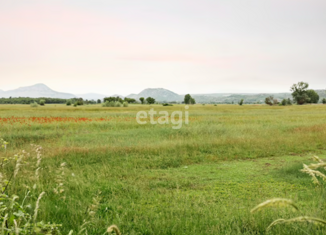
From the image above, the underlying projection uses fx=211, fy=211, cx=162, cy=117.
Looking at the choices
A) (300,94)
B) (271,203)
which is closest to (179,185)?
(271,203)

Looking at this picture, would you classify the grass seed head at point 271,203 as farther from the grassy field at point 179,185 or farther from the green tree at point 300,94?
the green tree at point 300,94

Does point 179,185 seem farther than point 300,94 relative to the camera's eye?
No

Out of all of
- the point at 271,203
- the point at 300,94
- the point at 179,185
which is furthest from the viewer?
the point at 300,94

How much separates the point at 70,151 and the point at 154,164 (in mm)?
4804

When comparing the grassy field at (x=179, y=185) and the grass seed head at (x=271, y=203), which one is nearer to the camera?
the grass seed head at (x=271, y=203)

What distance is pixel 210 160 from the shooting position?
11.5 metres

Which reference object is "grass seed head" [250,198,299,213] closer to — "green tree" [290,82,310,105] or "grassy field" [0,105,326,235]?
"grassy field" [0,105,326,235]

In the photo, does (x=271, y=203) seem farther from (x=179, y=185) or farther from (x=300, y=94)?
(x=300, y=94)

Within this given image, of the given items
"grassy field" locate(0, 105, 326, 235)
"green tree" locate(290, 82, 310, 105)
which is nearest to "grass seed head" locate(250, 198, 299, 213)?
"grassy field" locate(0, 105, 326, 235)

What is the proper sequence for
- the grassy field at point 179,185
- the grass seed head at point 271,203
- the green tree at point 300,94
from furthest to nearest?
the green tree at point 300,94 → the grassy field at point 179,185 → the grass seed head at point 271,203

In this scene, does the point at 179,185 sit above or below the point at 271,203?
below

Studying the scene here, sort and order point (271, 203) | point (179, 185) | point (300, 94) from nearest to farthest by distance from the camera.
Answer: point (271, 203) < point (179, 185) < point (300, 94)

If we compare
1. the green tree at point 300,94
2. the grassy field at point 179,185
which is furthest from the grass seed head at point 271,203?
the green tree at point 300,94

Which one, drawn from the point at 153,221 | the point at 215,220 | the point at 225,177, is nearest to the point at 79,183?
the point at 153,221
